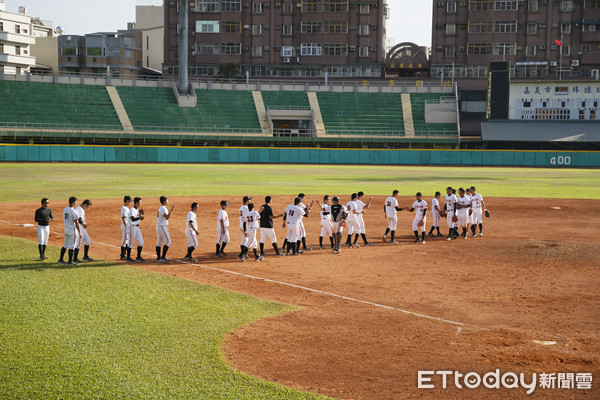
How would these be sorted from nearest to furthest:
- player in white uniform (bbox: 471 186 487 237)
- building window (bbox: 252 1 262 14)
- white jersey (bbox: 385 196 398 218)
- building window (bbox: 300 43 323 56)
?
white jersey (bbox: 385 196 398 218) < player in white uniform (bbox: 471 186 487 237) < building window (bbox: 300 43 323 56) < building window (bbox: 252 1 262 14)

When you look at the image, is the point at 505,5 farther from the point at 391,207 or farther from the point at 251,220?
the point at 251,220

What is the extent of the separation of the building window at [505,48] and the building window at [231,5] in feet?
136

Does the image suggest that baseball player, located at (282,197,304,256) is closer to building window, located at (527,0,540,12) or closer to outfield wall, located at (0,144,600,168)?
outfield wall, located at (0,144,600,168)

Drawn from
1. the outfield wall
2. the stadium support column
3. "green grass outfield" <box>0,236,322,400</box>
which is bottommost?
"green grass outfield" <box>0,236,322,400</box>

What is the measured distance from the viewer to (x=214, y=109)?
258 ft

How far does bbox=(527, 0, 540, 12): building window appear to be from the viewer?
299 ft

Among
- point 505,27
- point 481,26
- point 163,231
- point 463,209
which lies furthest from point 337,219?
point 505,27

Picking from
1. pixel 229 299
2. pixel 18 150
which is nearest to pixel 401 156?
pixel 18 150

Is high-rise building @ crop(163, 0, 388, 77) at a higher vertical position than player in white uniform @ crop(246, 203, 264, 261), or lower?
higher

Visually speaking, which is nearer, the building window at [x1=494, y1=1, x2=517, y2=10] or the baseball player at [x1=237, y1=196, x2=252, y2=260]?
the baseball player at [x1=237, y1=196, x2=252, y2=260]

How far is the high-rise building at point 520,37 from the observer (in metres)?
90.5

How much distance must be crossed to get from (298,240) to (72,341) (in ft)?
34.4

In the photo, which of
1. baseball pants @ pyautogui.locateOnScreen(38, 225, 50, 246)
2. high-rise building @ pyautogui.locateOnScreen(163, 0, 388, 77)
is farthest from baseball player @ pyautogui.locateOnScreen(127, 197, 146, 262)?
high-rise building @ pyautogui.locateOnScreen(163, 0, 388, 77)

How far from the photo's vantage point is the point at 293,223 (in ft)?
66.6
